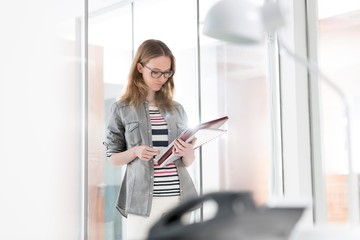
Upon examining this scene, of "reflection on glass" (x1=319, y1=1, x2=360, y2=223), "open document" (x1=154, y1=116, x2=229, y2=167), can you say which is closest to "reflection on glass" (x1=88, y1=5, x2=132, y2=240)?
"open document" (x1=154, y1=116, x2=229, y2=167)

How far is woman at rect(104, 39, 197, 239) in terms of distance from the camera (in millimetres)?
2365

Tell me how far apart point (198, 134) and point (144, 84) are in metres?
0.41

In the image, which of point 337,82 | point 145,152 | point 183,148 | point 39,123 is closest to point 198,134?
point 183,148

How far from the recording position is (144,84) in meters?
2.47

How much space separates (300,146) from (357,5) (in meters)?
1.00

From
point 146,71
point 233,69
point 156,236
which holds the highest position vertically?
point 233,69

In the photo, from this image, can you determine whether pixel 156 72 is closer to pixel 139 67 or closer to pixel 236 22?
pixel 139 67

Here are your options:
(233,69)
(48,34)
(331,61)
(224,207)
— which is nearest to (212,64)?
(233,69)

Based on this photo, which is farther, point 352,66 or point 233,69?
point 233,69

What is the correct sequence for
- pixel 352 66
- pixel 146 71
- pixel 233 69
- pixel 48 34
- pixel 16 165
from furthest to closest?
pixel 233 69
pixel 352 66
pixel 48 34
pixel 16 165
pixel 146 71

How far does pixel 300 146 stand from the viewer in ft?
11.2

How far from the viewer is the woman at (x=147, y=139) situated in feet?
7.76

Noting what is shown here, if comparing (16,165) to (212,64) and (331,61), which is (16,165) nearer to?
(212,64)

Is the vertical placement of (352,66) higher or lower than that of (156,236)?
higher
